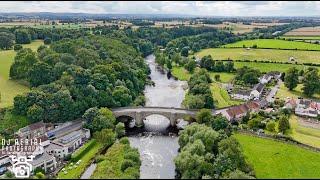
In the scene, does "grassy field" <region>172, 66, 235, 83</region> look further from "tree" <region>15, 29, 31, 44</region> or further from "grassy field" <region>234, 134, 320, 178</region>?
"tree" <region>15, 29, 31, 44</region>

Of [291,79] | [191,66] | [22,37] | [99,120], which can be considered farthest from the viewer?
[22,37]

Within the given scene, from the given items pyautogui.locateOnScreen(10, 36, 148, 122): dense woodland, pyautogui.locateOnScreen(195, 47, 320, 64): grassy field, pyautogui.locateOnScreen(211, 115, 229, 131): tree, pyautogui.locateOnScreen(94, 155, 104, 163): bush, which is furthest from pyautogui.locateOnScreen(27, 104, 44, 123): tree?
pyautogui.locateOnScreen(195, 47, 320, 64): grassy field

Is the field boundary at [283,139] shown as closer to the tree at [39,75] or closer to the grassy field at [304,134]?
the grassy field at [304,134]

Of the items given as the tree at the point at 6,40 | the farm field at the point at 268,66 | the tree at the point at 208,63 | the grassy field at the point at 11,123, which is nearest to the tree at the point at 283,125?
the grassy field at the point at 11,123

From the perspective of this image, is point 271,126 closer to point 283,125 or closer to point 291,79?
point 283,125

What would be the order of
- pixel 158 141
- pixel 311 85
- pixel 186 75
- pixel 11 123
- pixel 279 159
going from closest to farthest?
1. pixel 279 159
2. pixel 158 141
3. pixel 11 123
4. pixel 311 85
5. pixel 186 75

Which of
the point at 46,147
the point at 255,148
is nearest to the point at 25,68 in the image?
the point at 46,147

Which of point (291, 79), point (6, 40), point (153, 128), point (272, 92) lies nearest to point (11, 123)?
point (153, 128)
